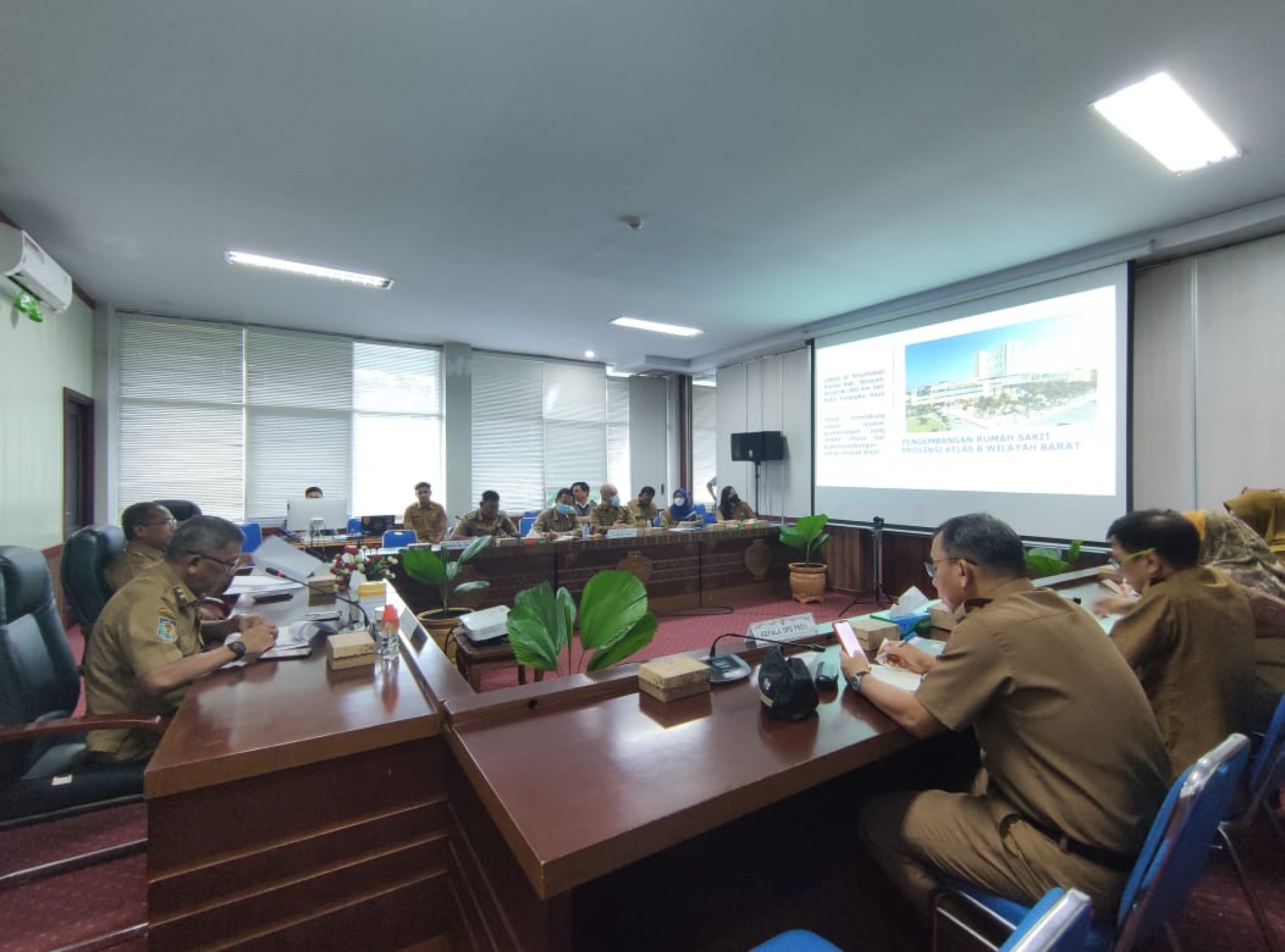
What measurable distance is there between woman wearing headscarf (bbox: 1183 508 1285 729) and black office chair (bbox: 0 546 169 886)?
3.15 metres

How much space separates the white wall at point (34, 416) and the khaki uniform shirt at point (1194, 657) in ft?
18.6

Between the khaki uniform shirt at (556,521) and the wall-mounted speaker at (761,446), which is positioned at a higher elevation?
the wall-mounted speaker at (761,446)

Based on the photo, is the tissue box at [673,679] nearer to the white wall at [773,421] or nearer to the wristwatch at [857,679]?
the wristwatch at [857,679]

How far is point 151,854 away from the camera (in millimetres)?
1020

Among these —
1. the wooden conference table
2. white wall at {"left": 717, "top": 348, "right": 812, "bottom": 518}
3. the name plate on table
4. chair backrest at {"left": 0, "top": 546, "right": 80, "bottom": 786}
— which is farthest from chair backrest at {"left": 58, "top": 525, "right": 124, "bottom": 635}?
white wall at {"left": 717, "top": 348, "right": 812, "bottom": 518}

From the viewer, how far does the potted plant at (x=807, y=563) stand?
17.4 ft

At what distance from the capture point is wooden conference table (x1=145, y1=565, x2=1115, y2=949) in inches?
35.9

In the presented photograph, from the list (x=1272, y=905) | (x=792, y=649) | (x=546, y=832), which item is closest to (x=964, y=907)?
(x=792, y=649)

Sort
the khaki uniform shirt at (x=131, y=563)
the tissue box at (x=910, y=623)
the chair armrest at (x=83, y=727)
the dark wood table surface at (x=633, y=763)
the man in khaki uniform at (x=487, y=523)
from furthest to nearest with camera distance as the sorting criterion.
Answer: the man in khaki uniform at (x=487, y=523)
the khaki uniform shirt at (x=131, y=563)
the tissue box at (x=910, y=623)
the chair armrest at (x=83, y=727)
the dark wood table surface at (x=633, y=763)

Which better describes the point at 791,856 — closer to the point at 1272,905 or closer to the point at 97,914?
the point at 1272,905

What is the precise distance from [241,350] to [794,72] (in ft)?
20.7

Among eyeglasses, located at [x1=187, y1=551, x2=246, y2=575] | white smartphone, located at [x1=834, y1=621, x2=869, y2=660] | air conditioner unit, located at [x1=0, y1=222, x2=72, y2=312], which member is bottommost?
white smartphone, located at [x1=834, y1=621, x2=869, y2=660]

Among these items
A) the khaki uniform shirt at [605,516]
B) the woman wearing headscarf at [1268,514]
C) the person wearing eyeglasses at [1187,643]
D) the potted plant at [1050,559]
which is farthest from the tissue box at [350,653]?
the khaki uniform shirt at [605,516]

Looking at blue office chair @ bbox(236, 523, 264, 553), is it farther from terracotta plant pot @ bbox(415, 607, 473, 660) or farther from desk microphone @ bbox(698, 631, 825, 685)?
desk microphone @ bbox(698, 631, 825, 685)
